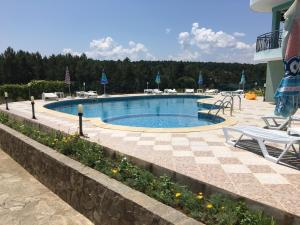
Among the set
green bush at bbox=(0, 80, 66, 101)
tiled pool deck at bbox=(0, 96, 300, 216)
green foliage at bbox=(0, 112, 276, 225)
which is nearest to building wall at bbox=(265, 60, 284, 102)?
tiled pool deck at bbox=(0, 96, 300, 216)

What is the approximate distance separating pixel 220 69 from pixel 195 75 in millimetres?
6548

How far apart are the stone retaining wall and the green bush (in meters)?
15.5

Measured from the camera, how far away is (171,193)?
3895 mm

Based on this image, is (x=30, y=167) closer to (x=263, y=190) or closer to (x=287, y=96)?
(x=263, y=190)

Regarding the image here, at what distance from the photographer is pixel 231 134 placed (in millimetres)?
7641

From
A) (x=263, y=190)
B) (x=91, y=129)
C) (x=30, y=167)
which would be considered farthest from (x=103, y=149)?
(x=263, y=190)

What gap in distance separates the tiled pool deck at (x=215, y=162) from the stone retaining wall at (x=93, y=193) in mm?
1167

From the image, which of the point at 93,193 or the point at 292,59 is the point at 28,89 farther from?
the point at 292,59

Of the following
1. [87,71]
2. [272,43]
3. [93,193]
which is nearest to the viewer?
[93,193]

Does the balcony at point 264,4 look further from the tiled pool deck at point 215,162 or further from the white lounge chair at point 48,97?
the white lounge chair at point 48,97

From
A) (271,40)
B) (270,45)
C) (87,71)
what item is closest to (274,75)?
(270,45)

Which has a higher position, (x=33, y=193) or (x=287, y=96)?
(x=287, y=96)

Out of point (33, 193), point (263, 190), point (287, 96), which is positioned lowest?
point (33, 193)

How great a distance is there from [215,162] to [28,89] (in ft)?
63.0
